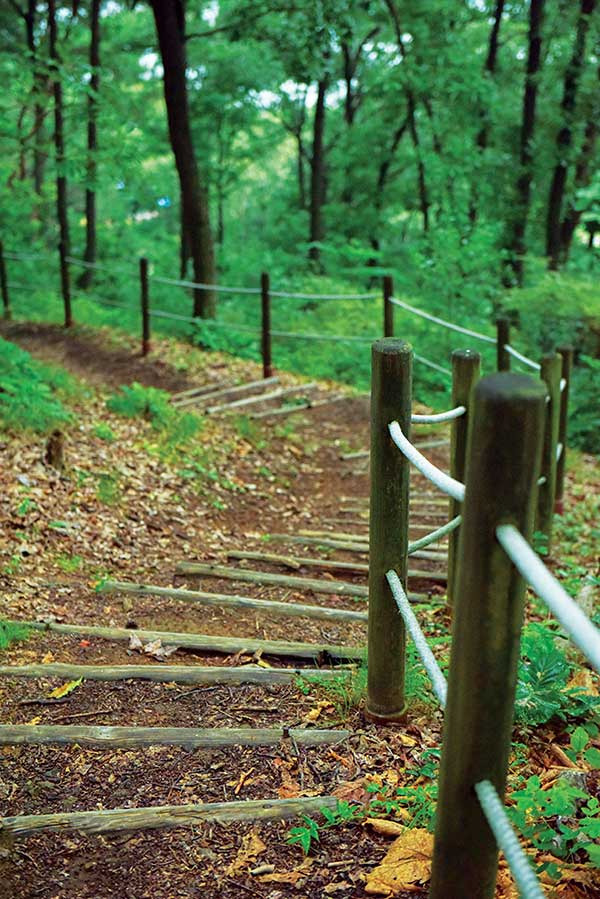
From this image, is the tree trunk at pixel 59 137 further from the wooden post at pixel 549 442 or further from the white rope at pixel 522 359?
the wooden post at pixel 549 442

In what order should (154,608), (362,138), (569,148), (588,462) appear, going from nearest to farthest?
(154,608) → (588,462) → (569,148) → (362,138)

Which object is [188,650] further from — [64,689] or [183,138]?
[183,138]

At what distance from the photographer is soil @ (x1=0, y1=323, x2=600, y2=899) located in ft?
6.38

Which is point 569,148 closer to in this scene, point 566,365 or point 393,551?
point 566,365

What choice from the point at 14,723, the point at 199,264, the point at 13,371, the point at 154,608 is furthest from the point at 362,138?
the point at 14,723

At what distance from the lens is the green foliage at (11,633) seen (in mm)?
3172

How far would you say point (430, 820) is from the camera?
202 centimetres

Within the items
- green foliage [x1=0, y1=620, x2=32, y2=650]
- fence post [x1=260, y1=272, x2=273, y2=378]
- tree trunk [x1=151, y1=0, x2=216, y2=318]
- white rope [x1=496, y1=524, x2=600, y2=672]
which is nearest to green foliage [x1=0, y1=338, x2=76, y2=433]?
fence post [x1=260, y1=272, x2=273, y2=378]

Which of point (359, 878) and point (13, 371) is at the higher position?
point (13, 371)

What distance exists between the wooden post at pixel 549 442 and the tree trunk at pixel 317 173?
12.6 m

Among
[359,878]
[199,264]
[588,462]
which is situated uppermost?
[199,264]

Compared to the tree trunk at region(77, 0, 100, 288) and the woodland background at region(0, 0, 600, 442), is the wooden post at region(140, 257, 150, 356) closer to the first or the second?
the woodland background at region(0, 0, 600, 442)

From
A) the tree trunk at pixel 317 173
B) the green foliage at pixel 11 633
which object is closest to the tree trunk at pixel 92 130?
the tree trunk at pixel 317 173

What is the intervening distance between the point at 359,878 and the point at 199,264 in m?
9.37
